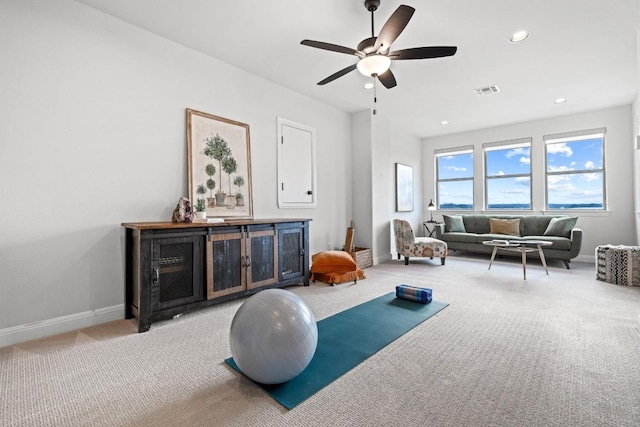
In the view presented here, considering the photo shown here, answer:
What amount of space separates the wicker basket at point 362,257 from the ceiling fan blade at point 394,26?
330cm

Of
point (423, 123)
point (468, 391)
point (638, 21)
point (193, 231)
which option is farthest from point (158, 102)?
point (423, 123)

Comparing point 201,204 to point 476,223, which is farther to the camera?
point 476,223

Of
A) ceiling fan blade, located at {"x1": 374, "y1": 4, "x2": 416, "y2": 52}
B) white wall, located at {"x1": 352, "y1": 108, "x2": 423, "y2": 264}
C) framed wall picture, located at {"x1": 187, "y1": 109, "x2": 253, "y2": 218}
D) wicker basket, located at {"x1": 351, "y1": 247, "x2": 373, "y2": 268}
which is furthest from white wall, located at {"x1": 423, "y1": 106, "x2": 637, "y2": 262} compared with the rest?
framed wall picture, located at {"x1": 187, "y1": 109, "x2": 253, "y2": 218}

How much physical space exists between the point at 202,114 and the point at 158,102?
0.48m

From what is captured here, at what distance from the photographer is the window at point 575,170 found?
5832 mm

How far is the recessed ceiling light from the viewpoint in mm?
3115

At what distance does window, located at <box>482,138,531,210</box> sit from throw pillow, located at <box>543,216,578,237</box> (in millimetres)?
992

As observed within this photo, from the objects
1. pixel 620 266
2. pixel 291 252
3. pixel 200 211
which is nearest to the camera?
pixel 200 211

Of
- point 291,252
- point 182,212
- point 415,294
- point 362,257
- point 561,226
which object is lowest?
point 415,294

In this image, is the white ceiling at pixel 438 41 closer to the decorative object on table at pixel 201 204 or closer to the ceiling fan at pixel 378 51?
the ceiling fan at pixel 378 51

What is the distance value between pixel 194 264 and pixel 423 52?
2.92 meters

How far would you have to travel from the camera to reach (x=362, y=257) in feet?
17.1

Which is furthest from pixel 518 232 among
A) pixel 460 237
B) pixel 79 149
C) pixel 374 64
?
pixel 79 149

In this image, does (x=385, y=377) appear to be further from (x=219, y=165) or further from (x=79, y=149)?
(x=79, y=149)
